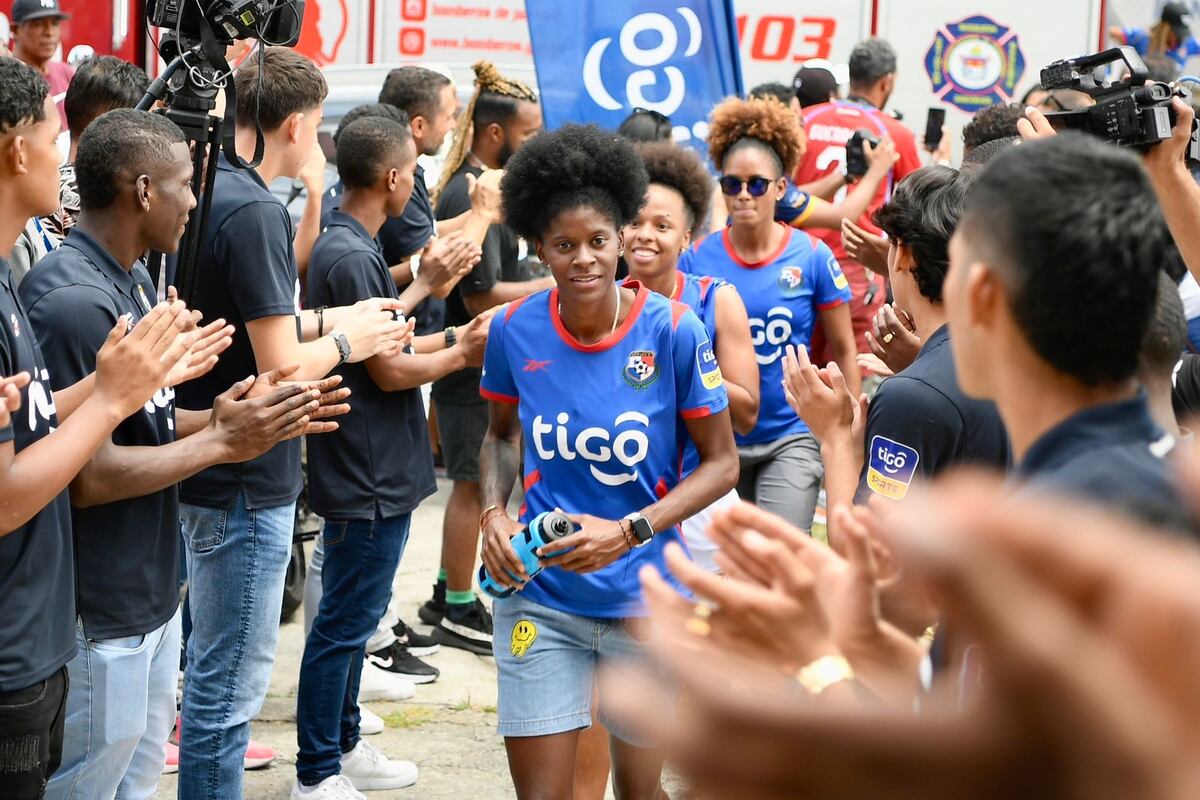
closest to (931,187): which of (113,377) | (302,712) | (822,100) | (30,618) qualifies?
(113,377)

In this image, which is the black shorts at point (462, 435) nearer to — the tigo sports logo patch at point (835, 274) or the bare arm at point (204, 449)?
the tigo sports logo patch at point (835, 274)

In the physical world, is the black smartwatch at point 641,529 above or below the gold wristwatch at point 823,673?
below

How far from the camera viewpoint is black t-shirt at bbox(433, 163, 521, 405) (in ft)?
19.5

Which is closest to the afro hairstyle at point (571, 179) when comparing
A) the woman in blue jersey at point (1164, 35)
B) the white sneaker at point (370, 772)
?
the white sneaker at point (370, 772)

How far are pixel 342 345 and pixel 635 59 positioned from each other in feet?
9.53

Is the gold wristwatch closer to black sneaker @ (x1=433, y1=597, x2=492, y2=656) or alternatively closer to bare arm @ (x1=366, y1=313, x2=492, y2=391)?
bare arm @ (x1=366, y1=313, x2=492, y2=391)

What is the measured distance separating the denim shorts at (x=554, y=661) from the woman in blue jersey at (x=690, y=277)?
0.53 m

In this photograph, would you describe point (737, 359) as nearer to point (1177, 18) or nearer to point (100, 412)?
point (100, 412)

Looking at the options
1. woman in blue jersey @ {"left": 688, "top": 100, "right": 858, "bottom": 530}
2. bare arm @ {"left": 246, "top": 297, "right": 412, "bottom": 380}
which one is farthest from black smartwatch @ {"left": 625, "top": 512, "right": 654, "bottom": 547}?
woman in blue jersey @ {"left": 688, "top": 100, "right": 858, "bottom": 530}

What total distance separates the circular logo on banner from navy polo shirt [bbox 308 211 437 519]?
26.5 ft

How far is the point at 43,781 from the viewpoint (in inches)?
113

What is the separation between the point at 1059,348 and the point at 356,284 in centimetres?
327

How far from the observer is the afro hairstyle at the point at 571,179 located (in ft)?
12.5

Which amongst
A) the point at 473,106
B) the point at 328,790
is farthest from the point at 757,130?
the point at 328,790
